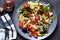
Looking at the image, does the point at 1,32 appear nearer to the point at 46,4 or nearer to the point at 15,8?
the point at 15,8

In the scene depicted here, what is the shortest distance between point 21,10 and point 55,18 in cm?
19

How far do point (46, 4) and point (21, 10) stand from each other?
139 millimetres

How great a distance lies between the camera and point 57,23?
4.77 ft

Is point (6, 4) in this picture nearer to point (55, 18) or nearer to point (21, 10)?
point (21, 10)

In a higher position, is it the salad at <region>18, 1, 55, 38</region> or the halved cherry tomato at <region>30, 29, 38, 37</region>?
the salad at <region>18, 1, 55, 38</region>

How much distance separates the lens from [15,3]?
1478 mm

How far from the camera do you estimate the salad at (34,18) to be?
4.66 feet

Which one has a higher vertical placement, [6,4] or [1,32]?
[6,4]

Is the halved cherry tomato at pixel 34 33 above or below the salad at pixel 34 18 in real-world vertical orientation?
below

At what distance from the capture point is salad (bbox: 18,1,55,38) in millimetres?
1421

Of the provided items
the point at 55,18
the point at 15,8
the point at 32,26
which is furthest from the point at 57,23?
the point at 15,8

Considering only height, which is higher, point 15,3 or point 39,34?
point 15,3

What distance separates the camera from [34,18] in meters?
1.42

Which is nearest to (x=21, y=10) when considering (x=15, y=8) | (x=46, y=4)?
(x=15, y=8)
